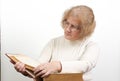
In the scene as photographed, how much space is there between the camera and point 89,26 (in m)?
1.52

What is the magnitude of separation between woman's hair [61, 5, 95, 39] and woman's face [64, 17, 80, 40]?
0.7 inches

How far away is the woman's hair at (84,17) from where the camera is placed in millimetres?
1458

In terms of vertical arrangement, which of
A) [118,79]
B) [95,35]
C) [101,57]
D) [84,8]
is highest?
[84,8]

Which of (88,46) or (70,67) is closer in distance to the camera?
(70,67)

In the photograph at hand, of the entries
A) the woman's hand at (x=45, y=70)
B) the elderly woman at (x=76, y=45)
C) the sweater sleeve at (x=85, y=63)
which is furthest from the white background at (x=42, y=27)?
the woman's hand at (x=45, y=70)

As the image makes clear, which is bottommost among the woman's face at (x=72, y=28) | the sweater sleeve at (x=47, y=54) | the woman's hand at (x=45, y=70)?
the sweater sleeve at (x=47, y=54)

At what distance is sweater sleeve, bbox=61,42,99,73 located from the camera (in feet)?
4.17

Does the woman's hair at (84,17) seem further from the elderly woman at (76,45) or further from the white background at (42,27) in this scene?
the white background at (42,27)

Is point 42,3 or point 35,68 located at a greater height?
point 42,3

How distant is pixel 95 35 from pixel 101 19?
13cm

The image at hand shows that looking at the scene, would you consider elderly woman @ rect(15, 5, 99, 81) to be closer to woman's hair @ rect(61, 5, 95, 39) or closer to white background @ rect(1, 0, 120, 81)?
woman's hair @ rect(61, 5, 95, 39)

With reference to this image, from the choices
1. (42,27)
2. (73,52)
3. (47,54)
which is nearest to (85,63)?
(73,52)

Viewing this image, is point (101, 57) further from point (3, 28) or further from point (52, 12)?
point (3, 28)

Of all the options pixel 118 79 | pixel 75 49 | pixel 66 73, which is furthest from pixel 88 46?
pixel 118 79
